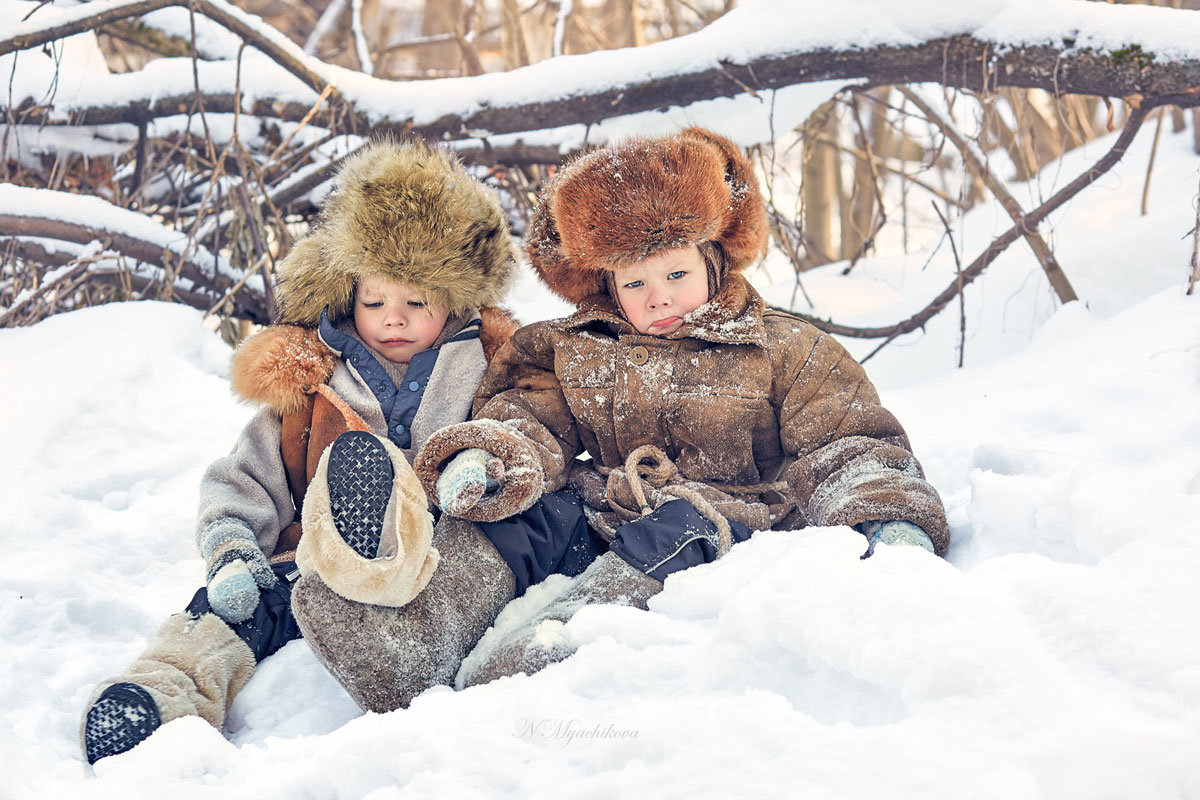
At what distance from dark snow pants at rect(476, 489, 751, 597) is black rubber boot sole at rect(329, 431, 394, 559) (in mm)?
304

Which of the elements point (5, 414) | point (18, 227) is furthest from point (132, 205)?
point (5, 414)

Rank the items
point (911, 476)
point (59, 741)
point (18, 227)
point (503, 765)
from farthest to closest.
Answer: point (18, 227) → point (911, 476) → point (59, 741) → point (503, 765)

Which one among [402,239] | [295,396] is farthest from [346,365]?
[402,239]

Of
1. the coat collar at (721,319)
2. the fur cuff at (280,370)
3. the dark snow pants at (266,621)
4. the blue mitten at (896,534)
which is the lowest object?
the dark snow pants at (266,621)

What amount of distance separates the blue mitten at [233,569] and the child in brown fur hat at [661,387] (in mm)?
414

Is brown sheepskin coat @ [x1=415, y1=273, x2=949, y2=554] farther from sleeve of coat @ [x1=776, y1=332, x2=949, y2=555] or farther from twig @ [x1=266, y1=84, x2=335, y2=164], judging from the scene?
twig @ [x1=266, y1=84, x2=335, y2=164]

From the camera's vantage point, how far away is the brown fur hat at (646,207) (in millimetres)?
2139

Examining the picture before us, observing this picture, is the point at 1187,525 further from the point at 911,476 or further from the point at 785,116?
the point at 785,116

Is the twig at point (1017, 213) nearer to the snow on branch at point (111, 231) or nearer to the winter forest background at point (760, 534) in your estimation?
the winter forest background at point (760, 534)

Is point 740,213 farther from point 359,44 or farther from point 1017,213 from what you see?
point 359,44

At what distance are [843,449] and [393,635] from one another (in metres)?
1.01

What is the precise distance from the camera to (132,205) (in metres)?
3.86

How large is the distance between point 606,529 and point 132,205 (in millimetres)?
2782

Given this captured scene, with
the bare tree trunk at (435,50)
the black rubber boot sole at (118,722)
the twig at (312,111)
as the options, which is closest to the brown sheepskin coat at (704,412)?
the black rubber boot sole at (118,722)
